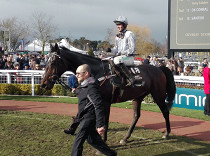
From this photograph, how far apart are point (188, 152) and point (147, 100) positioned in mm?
5707

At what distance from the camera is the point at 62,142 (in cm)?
551

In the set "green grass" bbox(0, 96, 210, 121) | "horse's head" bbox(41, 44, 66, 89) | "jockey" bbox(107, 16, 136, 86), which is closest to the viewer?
"horse's head" bbox(41, 44, 66, 89)

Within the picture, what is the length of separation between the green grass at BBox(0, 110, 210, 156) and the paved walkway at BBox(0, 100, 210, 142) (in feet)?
1.89

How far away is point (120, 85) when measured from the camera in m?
5.36

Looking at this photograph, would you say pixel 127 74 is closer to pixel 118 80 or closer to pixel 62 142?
pixel 118 80

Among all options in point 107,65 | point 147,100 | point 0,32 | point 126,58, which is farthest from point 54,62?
point 0,32

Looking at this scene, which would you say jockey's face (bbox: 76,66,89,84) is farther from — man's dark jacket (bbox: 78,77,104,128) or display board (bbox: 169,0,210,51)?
display board (bbox: 169,0,210,51)

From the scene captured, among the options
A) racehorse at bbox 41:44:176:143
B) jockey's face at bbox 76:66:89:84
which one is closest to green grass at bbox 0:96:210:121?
racehorse at bbox 41:44:176:143

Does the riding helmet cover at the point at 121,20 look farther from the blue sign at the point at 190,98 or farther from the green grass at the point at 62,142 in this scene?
the blue sign at the point at 190,98

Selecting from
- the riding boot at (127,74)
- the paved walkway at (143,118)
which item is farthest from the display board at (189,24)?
the riding boot at (127,74)

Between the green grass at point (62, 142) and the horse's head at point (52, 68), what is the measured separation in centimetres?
122

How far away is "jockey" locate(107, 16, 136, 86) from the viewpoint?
17.8 feet

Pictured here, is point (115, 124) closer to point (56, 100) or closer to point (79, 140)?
point (79, 140)

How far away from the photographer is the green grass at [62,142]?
197 inches
